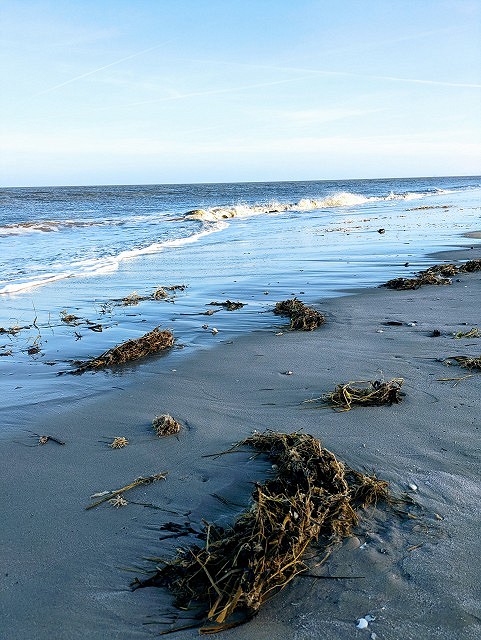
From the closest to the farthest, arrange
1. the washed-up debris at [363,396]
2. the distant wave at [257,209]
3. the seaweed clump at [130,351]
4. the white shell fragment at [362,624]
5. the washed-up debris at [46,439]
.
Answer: the white shell fragment at [362,624] → the washed-up debris at [46,439] → the washed-up debris at [363,396] → the seaweed clump at [130,351] → the distant wave at [257,209]

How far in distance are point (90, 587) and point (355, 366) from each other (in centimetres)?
321

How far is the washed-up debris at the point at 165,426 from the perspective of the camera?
145 inches

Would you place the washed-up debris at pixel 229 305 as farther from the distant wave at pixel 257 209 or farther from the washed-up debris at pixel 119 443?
the distant wave at pixel 257 209

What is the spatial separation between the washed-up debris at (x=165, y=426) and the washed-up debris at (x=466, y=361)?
257 cm

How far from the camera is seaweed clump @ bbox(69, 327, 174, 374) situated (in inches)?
208

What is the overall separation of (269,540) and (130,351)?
3.46 meters

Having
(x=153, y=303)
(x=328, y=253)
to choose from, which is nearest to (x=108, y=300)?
(x=153, y=303)

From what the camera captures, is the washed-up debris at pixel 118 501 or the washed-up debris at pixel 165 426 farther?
the washed-up debris at pixel 165 426

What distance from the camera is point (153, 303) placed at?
825 centimetres

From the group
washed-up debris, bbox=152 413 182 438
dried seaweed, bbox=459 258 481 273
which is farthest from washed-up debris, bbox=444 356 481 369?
dried seaweed, bbox=459 258 481 273

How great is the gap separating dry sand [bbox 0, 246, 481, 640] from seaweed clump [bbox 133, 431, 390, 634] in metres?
0.07

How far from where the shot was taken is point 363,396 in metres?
4.08

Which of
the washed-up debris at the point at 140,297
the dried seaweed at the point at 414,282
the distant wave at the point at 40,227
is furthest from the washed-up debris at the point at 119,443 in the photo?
the distant wave at the point at 40,227

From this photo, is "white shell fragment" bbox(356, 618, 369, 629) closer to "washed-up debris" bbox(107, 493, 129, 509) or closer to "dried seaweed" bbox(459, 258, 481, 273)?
"washed-up debris" bbox(107, 493, 129, 509)
